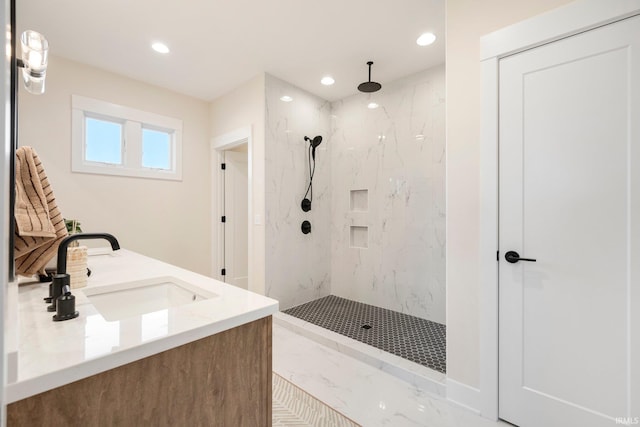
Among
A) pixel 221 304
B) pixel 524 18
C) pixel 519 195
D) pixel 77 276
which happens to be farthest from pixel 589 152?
pixel 77 276

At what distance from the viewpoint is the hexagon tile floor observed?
2.26 metres

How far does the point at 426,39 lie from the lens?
2482 millimetres

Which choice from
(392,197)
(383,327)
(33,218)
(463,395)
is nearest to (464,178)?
(463,395)

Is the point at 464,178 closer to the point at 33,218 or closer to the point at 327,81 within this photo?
the point at 33,218

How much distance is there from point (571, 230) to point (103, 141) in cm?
407

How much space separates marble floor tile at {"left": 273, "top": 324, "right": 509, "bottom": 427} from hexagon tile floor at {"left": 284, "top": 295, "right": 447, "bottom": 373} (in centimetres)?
25

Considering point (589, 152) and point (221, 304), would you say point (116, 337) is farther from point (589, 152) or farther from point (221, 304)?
point (589, 152)

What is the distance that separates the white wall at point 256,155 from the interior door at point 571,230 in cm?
225

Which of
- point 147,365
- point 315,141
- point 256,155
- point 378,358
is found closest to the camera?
point 147,365

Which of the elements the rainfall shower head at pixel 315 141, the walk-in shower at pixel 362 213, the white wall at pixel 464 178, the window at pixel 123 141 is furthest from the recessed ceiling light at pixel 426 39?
the window at pixel 123 141

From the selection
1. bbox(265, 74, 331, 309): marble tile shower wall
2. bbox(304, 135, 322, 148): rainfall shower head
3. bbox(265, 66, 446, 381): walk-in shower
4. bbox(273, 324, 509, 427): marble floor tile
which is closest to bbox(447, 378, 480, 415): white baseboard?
bbox(273, 324, 509, 427): marble floor tile

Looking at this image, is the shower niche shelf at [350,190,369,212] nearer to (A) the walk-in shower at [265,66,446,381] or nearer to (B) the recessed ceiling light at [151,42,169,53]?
(A) the walk-in shower at [265,66,446,381]

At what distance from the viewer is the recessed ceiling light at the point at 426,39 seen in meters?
2.43

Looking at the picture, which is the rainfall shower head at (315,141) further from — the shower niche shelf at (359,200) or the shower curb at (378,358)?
the shower curb at (378,358)
